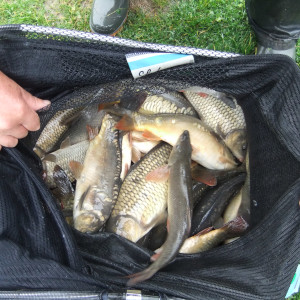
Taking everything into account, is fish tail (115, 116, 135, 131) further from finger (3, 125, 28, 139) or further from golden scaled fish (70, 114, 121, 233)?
finger (3, 125, 28, 139)

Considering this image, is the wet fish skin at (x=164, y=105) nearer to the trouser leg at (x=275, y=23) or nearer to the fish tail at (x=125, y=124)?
the fish tail at (x=125, y=124)

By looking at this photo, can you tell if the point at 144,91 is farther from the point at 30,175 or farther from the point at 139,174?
the point at 30,175

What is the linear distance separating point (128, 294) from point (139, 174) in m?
0.50

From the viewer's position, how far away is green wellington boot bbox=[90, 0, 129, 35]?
199 centimetres

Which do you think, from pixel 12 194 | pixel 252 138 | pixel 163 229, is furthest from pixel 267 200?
pixel 12 194

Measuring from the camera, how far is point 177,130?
1.35m

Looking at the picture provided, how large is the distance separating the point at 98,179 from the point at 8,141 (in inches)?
14.1

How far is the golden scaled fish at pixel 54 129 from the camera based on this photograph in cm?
145

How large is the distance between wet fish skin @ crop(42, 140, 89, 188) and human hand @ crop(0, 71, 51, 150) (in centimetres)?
27

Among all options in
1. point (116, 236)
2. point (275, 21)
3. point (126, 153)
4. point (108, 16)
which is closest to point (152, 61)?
point (126, 153)

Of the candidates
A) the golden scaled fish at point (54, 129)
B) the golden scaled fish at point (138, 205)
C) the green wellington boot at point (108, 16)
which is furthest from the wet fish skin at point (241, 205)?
the green wellington boot at point (108, 16)

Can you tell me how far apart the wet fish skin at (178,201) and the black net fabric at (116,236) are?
50 millimetres

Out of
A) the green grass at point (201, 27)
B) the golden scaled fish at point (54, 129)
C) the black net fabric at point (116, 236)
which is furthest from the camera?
the green grass at point (201, 27)

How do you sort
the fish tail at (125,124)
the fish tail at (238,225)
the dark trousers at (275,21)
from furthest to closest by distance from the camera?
the dark trousers at (275,21), the fish tail at (125,124), the fish tail at (238,225)
